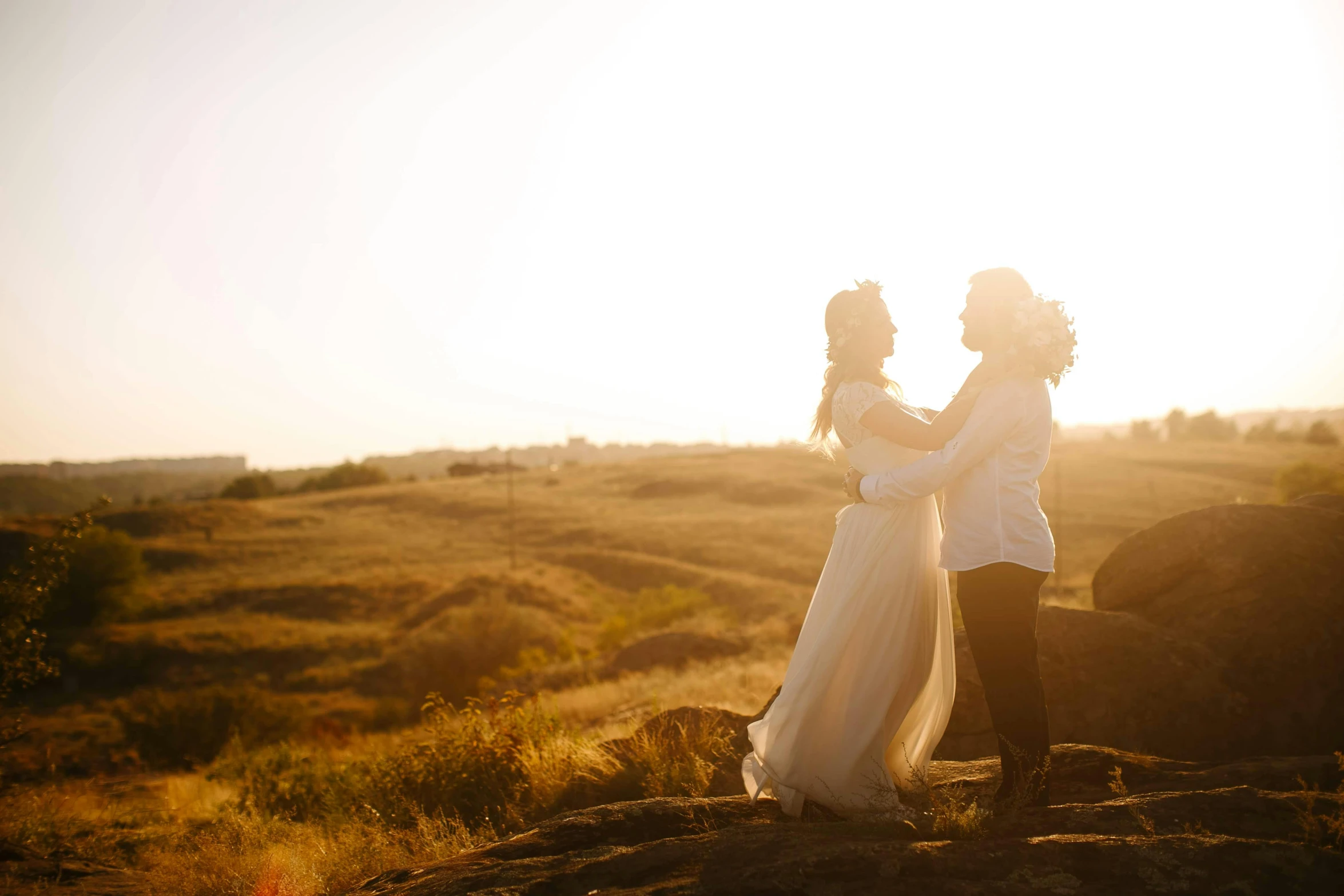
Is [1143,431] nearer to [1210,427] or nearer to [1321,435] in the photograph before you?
[1210,427]

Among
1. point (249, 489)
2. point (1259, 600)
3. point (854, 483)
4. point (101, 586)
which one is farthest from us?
point (249, 489)

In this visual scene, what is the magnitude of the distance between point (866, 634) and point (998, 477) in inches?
42.3

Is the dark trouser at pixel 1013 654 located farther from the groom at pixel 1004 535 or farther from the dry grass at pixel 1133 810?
the dry grass at pixel 1133 810

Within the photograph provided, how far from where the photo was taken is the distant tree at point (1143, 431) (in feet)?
401

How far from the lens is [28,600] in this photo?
8.40 m

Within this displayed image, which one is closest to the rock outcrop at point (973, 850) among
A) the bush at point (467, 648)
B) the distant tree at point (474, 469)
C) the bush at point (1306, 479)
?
the bush at point (467, 648)

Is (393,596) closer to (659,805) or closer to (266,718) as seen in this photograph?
(266,718)

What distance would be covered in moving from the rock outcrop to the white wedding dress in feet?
0.81

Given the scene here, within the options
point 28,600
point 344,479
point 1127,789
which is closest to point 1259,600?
point 1127,789

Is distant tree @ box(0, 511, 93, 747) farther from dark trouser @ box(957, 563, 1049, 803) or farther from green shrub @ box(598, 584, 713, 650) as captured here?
green shrub @ box(598, 584, 713, 650)

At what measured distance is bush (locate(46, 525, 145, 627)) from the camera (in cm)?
4191

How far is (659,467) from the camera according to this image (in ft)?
Result: 311

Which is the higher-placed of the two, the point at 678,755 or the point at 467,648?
the point at 678,755

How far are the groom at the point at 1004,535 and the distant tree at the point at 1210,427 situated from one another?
5195 inches
